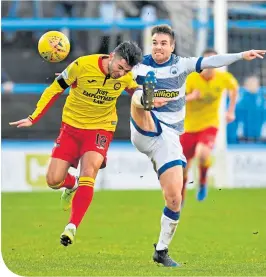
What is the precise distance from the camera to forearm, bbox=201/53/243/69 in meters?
10.6

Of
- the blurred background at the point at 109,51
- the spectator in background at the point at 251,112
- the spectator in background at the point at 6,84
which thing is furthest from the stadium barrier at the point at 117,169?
the spectator in background at the point at 6,84

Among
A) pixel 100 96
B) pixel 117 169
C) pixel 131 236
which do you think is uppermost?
pixel 100 96

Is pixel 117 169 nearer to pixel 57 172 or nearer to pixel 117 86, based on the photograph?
pixel 57 172

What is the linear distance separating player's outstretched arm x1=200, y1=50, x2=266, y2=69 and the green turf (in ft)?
6.26

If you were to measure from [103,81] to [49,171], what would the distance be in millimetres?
1145

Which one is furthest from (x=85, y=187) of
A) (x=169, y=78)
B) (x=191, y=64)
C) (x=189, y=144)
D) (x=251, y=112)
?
(x=251, y=112)

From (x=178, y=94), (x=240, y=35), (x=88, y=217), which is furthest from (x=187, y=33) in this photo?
(x=178, y=94)

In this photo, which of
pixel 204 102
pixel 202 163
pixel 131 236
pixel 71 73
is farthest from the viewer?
pixel 204 102

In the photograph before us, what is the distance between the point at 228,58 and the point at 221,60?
72 mm

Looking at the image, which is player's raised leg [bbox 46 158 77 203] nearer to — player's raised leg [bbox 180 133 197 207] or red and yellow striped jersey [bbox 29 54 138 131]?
red and yellow striped jersey [bbox 29 54 138 131]

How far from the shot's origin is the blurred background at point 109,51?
21.4m

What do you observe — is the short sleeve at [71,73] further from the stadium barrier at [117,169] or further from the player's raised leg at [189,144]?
the stadium barrier at [117,169]

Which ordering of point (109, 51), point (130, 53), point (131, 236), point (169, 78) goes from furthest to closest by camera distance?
1. point (109, 51)
2. point (131, 236)
3. point (169, 78)
4. point (130, 53)

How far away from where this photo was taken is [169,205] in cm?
1083
